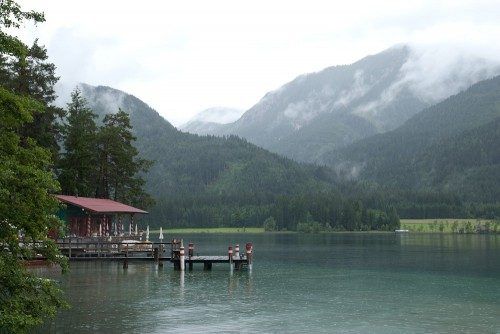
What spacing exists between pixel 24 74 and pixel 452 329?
2275 inches

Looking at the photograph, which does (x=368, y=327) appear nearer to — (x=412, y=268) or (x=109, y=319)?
(x=109, y=319)

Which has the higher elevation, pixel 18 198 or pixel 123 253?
pixel 18 198

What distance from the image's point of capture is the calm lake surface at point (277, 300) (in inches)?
1296

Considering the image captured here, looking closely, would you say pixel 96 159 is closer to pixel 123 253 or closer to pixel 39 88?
pixel 39 88

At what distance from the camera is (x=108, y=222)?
7700 centimetres

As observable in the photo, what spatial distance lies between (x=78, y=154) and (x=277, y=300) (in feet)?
160

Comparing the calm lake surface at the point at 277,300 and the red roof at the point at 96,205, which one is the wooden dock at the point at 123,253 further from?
the red roof at the point at 96,205

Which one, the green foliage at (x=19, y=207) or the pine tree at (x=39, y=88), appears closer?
the green foliage at (x=19, y=207)

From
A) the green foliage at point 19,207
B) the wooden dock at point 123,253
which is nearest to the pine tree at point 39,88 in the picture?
the wooden dock at point 123,253

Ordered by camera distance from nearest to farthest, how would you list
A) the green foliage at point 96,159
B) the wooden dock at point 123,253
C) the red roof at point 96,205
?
1. the wooden dock at point 123,253
2. the red roof at point 96,205
3. the green foliage at point 96,159

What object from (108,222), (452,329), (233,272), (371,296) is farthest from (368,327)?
(108,222)

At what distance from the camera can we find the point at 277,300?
1697 inches

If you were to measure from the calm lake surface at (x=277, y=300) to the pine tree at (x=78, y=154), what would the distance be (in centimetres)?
1979

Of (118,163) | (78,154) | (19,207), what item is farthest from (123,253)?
(19,207)
